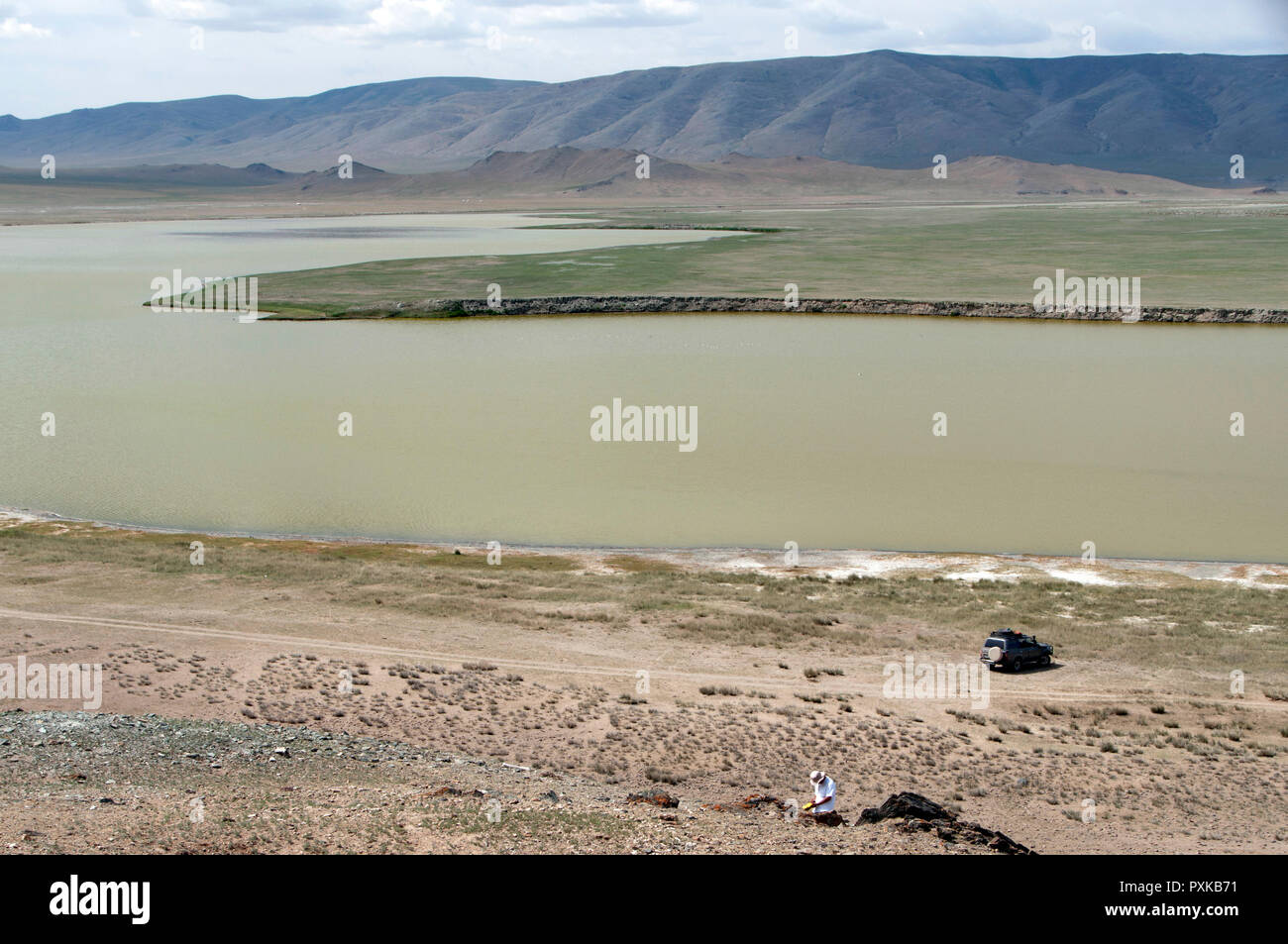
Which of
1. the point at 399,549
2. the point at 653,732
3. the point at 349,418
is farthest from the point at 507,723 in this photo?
the point at 349,418

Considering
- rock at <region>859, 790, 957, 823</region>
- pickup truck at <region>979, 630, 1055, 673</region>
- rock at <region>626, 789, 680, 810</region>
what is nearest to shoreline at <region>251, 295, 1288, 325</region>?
pickup truck at <region>979, 630, 1055, 673</region>

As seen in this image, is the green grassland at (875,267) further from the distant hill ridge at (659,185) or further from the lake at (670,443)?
the distant hill ridge at (659,185)

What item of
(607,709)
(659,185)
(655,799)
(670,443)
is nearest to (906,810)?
(655,799)

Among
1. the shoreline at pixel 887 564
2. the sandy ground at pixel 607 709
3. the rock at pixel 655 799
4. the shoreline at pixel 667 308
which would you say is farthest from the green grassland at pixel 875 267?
the rock at pixel 655 799

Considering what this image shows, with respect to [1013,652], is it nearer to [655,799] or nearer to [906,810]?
[906,810]

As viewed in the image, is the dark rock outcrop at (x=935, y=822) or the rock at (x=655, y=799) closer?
the dark rock outcrop at (x=935, y=822)

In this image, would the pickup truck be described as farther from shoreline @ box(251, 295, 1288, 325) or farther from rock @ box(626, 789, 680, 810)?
shoreline @ box(251, 295, 1288, 325)
